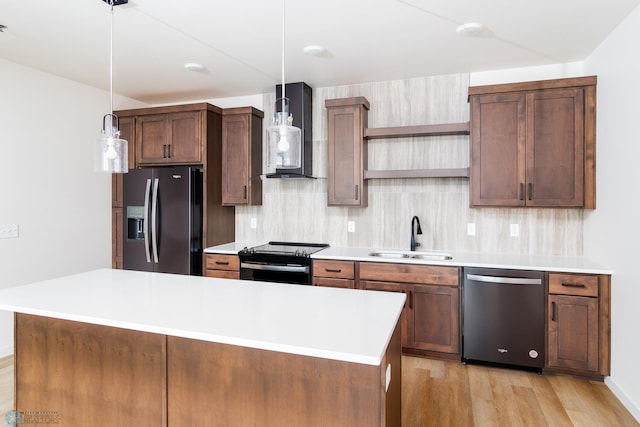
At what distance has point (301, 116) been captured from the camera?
12.8 feet

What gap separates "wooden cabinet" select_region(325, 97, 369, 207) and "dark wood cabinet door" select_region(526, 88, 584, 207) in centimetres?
143

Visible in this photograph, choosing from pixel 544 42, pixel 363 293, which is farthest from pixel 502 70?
pixel 363 293

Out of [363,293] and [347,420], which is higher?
[363,293]

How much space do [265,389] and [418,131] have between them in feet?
9.07

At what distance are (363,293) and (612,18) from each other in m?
2.48

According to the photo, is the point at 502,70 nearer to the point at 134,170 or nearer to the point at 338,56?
the point at 338,56

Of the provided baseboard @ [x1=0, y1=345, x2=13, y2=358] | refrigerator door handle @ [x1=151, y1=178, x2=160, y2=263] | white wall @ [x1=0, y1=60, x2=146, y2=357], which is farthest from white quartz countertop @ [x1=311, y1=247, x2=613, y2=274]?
baseboard @ [x1=0, y1=345, x2=13, y2=358]

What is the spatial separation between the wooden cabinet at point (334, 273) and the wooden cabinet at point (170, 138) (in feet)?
5.42

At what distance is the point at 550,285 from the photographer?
115 inches

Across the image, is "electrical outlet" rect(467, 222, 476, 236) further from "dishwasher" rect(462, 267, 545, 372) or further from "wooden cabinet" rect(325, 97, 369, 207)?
"wooden cabinet" rect(325, 97, 369, 207)

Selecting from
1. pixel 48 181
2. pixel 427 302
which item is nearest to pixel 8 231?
pixel 48 181

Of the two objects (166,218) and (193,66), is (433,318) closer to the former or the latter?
(166,218)

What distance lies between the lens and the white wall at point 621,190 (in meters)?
2.46

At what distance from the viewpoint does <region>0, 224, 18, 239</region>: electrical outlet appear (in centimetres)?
329
